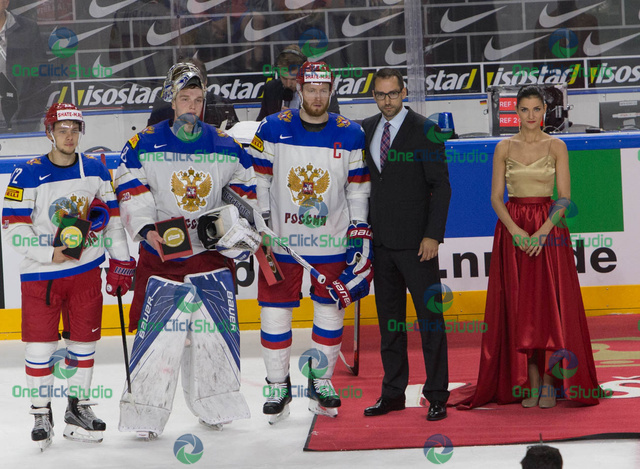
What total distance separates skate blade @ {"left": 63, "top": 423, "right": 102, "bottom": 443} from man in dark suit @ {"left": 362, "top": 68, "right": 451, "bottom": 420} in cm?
130

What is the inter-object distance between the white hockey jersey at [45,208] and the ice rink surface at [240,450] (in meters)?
0.82

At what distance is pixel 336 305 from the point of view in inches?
176

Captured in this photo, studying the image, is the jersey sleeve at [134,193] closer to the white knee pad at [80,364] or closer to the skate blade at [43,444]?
the white knee pad at [80,364]

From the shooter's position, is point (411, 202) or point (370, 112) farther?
point (370, 112)

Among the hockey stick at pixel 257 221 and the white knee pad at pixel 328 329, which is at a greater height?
the hockey stick at pixel 257 221

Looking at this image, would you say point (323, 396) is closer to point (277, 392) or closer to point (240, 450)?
point (277, 392)

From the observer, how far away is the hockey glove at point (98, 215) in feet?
13.7

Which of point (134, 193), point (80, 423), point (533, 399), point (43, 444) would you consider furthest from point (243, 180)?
point (533, 399)

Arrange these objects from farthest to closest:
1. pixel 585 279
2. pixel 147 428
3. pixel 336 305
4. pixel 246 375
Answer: pixel 585 279, pixel 246 375, pixel 336 305, pixel 147 428

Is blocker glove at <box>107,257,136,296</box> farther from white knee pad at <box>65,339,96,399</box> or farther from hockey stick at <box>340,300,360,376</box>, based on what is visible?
hockey stick at <box>340,300,360,376</box>

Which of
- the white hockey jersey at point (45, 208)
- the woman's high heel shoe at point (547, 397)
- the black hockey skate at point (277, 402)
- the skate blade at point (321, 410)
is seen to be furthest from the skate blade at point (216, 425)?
the woman's high heel shoe at point (547, 397)

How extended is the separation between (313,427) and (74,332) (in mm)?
1222

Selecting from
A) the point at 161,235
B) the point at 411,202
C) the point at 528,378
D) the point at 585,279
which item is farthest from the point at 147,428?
the point at 585,279

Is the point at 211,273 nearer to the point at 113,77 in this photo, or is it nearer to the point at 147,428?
the point at 147,428
